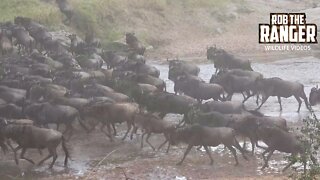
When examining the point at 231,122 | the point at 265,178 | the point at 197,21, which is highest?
the point at 197,21

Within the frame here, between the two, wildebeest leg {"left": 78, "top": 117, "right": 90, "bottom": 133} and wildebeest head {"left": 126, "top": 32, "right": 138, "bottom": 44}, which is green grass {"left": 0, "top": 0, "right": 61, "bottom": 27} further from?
wildebeest leg {"left": 78, "top": 117, "right": 90, "bottom": 133}

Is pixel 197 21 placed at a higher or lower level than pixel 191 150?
higher

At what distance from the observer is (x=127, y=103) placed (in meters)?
15.8

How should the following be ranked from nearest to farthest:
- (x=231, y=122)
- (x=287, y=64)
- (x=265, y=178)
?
(x=265, y=178) < (x=231, y=122) < (x=287, y=64)

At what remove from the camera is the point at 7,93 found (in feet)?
54.7

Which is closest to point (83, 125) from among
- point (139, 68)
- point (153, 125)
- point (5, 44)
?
point (153, 125)

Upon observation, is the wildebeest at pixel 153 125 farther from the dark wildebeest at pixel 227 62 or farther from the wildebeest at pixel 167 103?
the dark wildebeest at pixel 227 62

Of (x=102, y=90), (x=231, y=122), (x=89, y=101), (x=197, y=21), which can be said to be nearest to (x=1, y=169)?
(x=89, y=101)

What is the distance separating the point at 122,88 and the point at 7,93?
3451mm

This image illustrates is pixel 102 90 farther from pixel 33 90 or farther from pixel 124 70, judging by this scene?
pixel 124 70

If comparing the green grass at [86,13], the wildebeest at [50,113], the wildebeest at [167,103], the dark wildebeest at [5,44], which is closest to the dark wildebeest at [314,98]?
the wildebeest at [167,103]

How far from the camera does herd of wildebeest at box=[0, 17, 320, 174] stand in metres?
13.8

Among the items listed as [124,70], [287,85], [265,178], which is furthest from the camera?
[124,70]

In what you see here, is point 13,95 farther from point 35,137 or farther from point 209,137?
point 209,137
